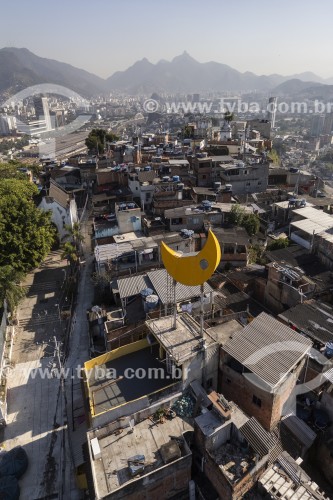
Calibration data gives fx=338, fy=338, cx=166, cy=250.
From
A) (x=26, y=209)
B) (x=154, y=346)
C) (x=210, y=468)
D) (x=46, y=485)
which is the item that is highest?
(x=26, y=209)

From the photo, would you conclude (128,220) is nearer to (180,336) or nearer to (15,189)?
(15,189)

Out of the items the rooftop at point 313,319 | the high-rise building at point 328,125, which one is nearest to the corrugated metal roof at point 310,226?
the rooftop at point 313,319

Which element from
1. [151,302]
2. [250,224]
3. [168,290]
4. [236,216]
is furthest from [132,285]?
[250,224]

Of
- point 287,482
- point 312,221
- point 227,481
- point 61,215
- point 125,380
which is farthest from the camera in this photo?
point 61,215

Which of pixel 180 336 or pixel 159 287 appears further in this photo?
pixel 159 287

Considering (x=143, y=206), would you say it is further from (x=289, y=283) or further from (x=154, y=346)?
(x=154, y=346)

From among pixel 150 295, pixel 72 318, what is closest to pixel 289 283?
pixel 150 295
